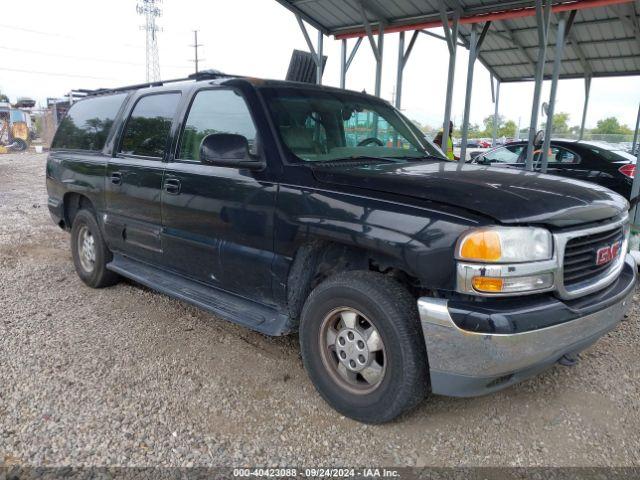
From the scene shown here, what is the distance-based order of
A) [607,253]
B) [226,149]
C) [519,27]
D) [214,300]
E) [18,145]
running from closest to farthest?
[607,253] → [226,149] → [214,300] → [519,27] → [18,145]

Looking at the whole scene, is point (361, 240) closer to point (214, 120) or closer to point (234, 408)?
point (234, 408)

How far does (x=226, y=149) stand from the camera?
3.09 m

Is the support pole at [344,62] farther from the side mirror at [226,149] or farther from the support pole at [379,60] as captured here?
the side mirror at [226,149]

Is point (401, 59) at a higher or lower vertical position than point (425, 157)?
higher

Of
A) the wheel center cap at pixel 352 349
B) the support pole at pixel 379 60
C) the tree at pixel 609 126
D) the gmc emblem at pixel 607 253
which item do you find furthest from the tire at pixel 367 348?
the tree at pixel 609 126

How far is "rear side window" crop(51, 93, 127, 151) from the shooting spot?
4828 mm

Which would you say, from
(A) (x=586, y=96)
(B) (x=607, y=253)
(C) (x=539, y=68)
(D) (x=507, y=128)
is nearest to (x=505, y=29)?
(C) (x=539, y=68)

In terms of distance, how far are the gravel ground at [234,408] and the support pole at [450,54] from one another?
5630 mm

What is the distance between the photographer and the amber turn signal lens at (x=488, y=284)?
2287 millimetres

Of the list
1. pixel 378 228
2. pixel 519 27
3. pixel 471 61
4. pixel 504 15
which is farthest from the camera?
pixel 519 27

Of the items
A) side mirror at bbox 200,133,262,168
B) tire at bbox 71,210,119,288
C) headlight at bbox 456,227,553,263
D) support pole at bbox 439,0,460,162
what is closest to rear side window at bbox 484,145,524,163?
support pole at bbox 439,0,460,162

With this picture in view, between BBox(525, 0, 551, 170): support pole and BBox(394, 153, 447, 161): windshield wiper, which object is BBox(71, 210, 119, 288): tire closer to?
BBox(394, 153, 447, 161): windshield wiper

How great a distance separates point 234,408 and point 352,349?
793mm

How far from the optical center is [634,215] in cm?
600
